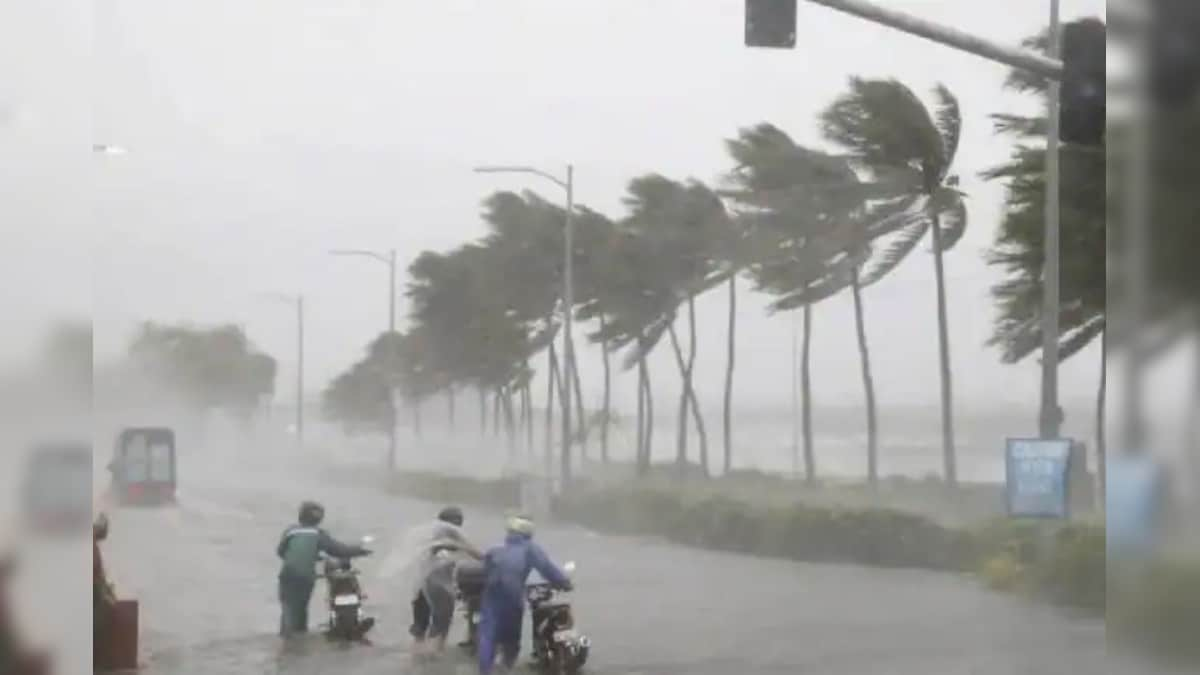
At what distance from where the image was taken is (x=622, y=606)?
9.43 ft

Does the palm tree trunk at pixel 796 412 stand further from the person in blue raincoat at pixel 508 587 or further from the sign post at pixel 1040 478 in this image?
the person in blue raincoat at pixel 508 587

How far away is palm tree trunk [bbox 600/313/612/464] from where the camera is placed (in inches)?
115

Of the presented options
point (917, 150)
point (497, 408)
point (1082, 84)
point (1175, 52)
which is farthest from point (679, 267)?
point (1175, 52)

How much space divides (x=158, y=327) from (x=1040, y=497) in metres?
1.87

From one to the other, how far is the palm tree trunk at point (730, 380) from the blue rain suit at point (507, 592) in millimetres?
476

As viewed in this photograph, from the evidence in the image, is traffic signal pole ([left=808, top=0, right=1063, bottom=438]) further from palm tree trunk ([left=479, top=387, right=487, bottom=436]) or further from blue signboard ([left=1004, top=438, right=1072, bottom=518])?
palm tree trunk ([left=479, top=387, right=487, bottom=436])

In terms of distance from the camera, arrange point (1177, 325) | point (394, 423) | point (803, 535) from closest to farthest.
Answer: point (1177, 325) < point (394, 423) < point (803, 535)

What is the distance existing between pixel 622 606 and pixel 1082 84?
1.50m

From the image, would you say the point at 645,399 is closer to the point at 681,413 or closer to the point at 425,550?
the point at 681,413

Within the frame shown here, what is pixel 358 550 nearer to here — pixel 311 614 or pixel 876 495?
pixel 311 614

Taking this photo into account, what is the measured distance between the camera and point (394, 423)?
284 centimetres

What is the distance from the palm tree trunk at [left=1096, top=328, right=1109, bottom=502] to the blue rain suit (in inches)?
44.7

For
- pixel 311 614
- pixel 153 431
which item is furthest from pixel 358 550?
pixel 153 431

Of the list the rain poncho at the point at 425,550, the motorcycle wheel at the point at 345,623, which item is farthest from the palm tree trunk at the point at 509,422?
the motorcycle wheel at the point at 345,623
